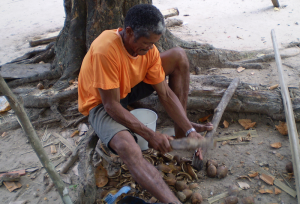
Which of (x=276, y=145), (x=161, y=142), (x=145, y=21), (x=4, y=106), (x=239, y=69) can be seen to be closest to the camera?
(x=145, y=21)

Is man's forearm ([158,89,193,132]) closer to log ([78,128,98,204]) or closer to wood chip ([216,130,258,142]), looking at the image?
wood chip ([216,130,258,142])

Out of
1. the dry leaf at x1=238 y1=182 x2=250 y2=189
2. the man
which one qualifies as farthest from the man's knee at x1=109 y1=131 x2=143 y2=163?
the dry leaf at x1=238 y1=182 x2=250 y2=189

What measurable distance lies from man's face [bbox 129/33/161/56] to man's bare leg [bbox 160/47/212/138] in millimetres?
568

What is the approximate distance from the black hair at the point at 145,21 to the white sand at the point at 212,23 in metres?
3.55

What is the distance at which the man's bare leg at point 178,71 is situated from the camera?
2.65m

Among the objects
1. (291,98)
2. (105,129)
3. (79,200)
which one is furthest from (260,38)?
(79,200)

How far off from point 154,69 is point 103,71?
0.61m

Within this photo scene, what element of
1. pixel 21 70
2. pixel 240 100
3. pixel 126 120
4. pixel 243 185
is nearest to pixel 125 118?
pixel 126 120

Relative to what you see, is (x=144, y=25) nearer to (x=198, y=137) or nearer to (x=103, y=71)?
(x=103, y=71)

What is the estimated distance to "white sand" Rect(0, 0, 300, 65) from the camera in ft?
18.0

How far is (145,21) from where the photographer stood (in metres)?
1.92

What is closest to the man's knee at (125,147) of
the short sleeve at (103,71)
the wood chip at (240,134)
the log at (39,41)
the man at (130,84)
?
the man at (130,84)

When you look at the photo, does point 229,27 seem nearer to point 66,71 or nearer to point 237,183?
point 66,71

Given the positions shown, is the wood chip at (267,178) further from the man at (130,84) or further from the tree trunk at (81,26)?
the tree trunk at (81,26)
